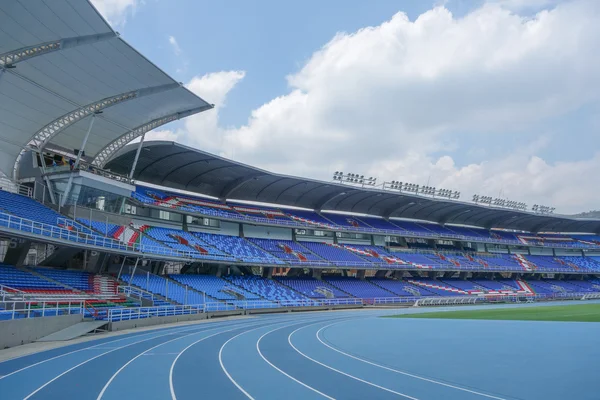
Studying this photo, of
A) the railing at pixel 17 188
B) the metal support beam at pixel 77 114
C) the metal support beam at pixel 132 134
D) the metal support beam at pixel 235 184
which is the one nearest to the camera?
the metal support beam at pixel 77 114

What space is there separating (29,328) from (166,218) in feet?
73.2

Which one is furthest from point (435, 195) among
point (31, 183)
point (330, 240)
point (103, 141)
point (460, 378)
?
point (460, 378)

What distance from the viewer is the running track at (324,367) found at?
389 inches

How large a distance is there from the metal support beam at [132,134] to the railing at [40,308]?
13.5m

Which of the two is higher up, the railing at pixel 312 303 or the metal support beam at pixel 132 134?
the metal support beam at pixel 132 134

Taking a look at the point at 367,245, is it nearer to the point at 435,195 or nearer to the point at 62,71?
the point at 435,195

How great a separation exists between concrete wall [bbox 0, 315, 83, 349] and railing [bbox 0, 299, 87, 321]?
318 millimetres

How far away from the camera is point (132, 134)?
1268 inches

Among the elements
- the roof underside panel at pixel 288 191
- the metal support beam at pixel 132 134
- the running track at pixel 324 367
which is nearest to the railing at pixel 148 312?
the running track at pixel 324 367

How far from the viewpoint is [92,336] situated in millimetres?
20875

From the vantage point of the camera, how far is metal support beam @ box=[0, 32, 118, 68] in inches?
780

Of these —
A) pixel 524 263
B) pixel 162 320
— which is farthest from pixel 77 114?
pixel 524 263

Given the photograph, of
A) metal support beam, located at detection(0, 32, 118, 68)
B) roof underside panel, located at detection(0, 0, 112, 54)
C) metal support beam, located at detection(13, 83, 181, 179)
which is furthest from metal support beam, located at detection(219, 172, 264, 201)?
roof underside panel, located at detection(0, 0, 112, 54)

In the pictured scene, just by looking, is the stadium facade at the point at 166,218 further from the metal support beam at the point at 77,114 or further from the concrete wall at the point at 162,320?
the concrete wall at the point at 162,320
